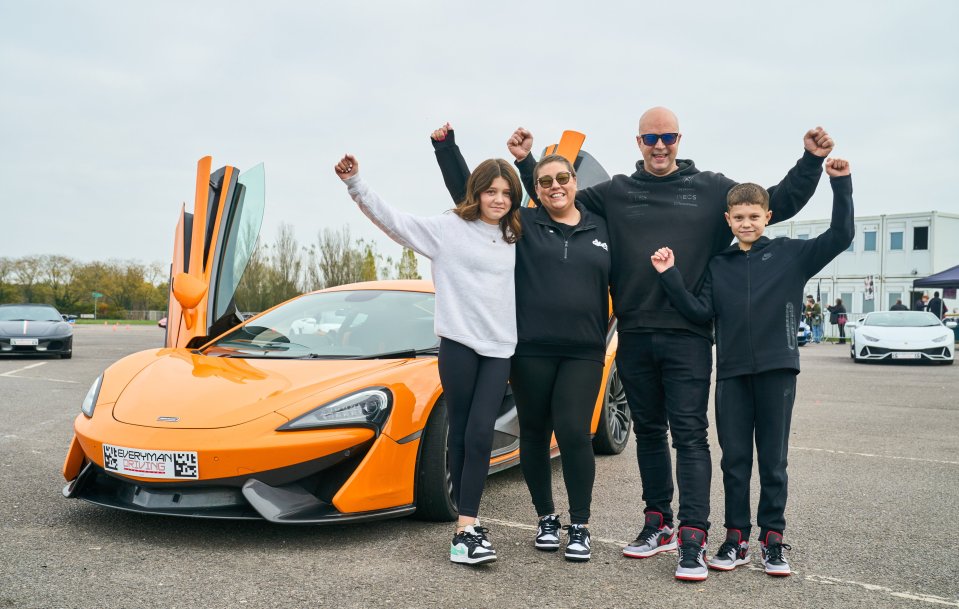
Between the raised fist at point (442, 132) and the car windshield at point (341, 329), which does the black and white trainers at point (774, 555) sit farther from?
the raised fist at point (442, 132)

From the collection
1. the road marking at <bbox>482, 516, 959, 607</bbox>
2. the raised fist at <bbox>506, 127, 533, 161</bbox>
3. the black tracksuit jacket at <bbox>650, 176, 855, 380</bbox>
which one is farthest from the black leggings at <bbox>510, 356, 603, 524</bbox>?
the raised fist at <bbox>506, 127, 533, 161</bbox>

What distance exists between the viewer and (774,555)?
3.26 metres

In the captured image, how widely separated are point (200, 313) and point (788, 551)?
3.93 meters

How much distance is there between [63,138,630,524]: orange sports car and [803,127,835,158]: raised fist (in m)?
1.92

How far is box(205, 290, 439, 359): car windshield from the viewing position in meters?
4.32

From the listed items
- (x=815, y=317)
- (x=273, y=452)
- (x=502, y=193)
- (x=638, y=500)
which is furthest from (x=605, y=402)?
(x=815, y=317)

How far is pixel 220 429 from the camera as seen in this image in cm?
340

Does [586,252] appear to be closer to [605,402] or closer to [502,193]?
[502,193]

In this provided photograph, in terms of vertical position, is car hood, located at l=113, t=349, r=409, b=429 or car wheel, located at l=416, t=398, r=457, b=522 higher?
car hood, located at l=113, t=349, r=409, b=429

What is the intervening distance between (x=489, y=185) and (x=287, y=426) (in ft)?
4.30

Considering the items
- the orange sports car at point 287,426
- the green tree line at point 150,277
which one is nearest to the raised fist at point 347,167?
the orange sports car at point 287,426

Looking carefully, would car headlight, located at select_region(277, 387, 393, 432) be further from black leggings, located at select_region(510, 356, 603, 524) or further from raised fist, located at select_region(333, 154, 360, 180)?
raised fist, located at select_region(333, 154, 360, 180)

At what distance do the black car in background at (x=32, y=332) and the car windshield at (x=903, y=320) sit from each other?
1532 centimetres

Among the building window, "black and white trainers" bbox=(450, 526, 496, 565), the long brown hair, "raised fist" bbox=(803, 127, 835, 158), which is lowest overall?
"black and white trainers" bbox=(450, 526, 496, 565)
